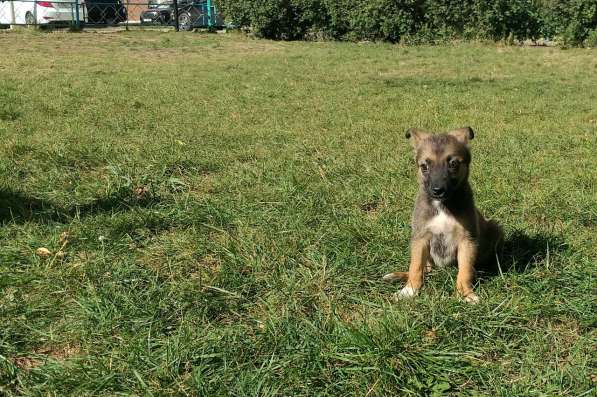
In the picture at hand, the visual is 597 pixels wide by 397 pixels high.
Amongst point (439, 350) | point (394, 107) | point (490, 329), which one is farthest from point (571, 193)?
point (394, 107)

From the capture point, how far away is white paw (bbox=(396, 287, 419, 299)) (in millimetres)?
3215

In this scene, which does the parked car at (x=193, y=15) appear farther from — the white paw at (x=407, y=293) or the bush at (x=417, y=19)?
the white paw at (x=407, y=293)

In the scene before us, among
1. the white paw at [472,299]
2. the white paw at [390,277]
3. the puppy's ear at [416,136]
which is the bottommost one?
the white paw at [390,277]

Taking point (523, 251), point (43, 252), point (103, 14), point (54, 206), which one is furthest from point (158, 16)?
point (523, 251)

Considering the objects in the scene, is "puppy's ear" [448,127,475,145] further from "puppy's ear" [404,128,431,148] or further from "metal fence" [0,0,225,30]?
"metal fence" [0,0,225,30]

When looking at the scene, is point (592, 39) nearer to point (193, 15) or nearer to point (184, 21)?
point (193, 15)

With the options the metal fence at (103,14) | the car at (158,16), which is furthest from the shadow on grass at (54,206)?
the car at (158,16)

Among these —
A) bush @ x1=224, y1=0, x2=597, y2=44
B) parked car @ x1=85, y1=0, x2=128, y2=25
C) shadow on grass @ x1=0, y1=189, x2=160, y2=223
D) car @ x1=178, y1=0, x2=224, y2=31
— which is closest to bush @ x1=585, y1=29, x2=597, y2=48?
bush @ x1=224, y1=0, x2=597, y2=44

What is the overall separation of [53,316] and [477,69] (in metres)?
13.2

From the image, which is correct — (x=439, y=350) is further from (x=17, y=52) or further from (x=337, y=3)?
(x=337, y=3)

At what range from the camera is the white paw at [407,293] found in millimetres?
3215

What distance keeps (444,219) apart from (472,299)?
0.48 metres

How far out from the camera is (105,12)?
98.5 ft

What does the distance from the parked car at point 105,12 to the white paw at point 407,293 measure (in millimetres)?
29076
